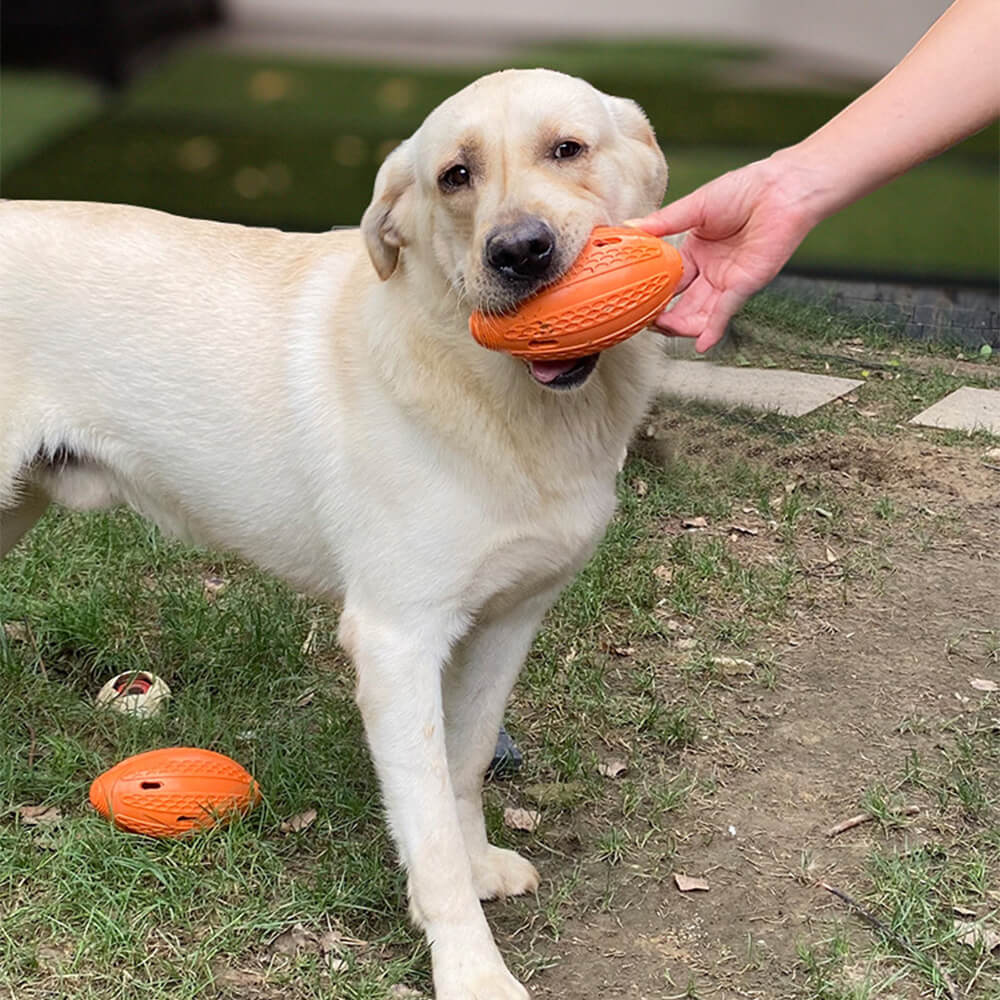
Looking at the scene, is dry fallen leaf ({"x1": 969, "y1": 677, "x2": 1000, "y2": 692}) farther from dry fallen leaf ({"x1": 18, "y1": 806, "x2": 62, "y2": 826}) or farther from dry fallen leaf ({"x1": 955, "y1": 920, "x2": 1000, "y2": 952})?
dry fallen leaf ({"x1": 18, "y1": 806, "x2": 62, "y2": 826})

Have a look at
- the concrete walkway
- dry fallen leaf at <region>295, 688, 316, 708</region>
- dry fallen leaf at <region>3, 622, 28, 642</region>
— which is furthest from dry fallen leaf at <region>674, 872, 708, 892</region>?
the concrete walkway

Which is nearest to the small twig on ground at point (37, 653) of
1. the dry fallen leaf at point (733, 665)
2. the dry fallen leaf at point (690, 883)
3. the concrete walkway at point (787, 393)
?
the dry fallen leaf at point (690, 883)

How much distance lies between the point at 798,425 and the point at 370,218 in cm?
322

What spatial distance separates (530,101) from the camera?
2391mm

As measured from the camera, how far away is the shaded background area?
5262 millimetres

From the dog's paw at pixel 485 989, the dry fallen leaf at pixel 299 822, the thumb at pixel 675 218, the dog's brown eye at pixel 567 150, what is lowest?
the dry fallen leaf at pixel 299 822

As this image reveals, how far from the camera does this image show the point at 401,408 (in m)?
2.48

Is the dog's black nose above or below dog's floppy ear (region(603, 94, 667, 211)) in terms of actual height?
below

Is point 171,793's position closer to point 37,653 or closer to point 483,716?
point 483,716

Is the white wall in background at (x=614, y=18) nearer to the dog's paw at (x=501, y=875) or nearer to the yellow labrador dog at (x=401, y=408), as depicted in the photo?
the yellow labrador dog at (x=401, y=408)

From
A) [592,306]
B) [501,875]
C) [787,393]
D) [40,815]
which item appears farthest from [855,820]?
[787,393]

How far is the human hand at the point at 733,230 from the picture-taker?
250 centimetres

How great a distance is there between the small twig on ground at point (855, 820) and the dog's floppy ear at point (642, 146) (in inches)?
59.9

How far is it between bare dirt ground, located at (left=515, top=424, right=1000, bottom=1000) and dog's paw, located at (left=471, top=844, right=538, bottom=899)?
0.14m
